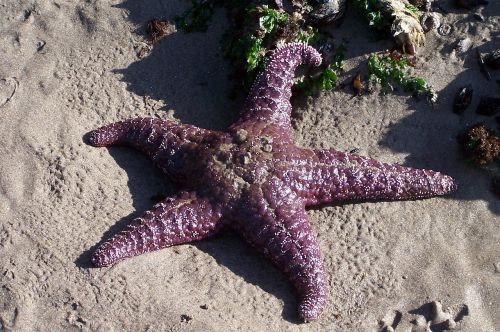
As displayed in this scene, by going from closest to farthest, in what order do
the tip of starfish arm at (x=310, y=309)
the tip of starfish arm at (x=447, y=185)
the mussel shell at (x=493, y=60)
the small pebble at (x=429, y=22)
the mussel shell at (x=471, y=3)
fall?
1. the tip of starfish arm at (x=310, y=309)
2. the tip of starfish arm at (x=447, y=185)
3. the mussel shell at (x=493, y=60)
4. the small pebble at (x=429, y=22)
5. the mussel shell at (x=471, y=3)

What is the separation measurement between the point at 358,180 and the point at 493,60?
2.00m

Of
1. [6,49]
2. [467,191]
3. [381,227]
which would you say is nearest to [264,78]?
[381,227]

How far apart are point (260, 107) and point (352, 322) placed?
2.20m

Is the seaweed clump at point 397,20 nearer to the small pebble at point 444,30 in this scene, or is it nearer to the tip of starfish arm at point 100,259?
the small pebble at point 444,30

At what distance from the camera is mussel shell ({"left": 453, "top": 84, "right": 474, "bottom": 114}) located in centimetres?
626

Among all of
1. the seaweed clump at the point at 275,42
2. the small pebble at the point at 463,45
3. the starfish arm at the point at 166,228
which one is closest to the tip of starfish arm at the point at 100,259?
the starfish arm at the point at 166,228

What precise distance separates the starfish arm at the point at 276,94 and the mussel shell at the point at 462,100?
4.89 feet

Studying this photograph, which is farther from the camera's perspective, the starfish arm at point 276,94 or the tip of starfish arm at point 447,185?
the starfish arm at point 276,94

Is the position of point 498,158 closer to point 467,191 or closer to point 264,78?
point 467,191

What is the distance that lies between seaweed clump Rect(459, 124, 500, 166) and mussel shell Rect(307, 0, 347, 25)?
5.96 feet

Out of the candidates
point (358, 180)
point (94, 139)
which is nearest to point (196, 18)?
→ point (94, 139)

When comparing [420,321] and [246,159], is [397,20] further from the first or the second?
[420,321]

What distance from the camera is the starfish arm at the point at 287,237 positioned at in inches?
211

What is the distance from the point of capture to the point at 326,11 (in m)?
6.43
